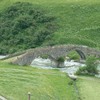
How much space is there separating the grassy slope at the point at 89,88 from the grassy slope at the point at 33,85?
1.71 m

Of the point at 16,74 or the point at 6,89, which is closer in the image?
the point at 6,89

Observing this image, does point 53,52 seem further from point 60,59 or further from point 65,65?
point 65,65

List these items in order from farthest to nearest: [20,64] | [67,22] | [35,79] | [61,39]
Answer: [67,22] < [61,39] < [20,64] < [35,79]

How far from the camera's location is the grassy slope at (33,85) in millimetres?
74125

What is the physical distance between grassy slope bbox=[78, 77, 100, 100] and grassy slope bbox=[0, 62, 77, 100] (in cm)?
171

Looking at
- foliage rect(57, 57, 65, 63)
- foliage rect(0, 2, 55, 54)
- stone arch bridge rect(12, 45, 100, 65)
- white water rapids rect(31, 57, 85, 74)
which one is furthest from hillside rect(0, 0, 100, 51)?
foliage rect(57, 57, 65, 63)

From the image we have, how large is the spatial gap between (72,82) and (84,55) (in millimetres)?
46020

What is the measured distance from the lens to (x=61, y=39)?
16300 cm

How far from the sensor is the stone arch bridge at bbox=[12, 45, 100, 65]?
364 feet

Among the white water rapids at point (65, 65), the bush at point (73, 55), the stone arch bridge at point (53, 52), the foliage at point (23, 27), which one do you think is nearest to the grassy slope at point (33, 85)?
the stone arch bridge at point (53, 52)

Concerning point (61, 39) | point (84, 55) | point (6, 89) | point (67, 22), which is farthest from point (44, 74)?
point (67, 22)

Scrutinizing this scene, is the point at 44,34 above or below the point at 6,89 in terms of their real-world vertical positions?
below

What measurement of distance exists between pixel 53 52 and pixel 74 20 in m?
57.1

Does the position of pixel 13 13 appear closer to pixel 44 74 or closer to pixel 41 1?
pixel 41 1
